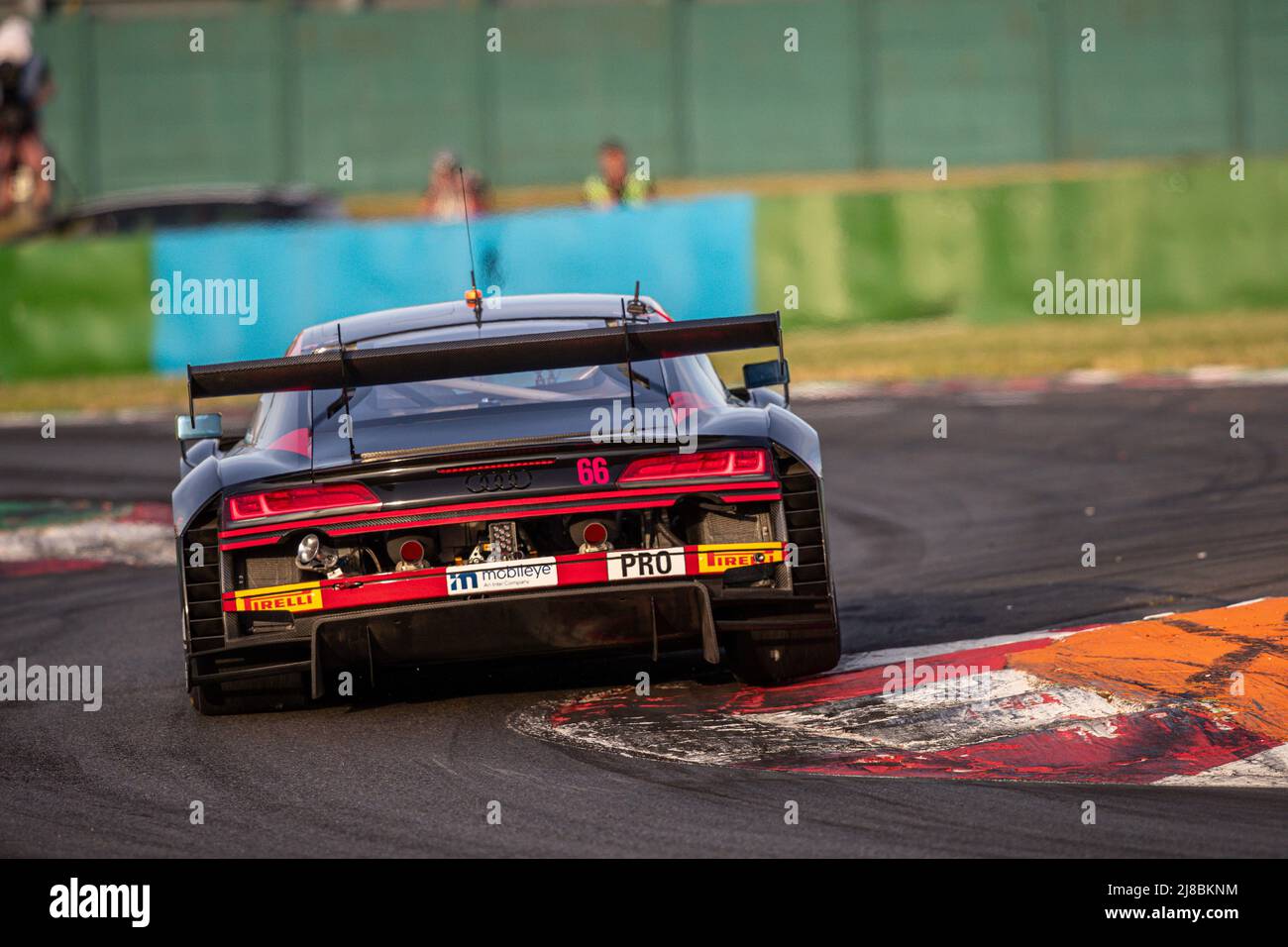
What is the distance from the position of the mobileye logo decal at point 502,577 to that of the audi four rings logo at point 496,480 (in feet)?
0.73

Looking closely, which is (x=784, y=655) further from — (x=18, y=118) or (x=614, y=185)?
(x=18, y=118)

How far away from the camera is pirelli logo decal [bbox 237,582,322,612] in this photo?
6449 millimetres

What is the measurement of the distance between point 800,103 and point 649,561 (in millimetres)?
27691


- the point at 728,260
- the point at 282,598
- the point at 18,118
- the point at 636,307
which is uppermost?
the point at 18,118

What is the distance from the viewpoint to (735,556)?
6500 millimetres

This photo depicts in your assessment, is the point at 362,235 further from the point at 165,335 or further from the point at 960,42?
the point at 960,42

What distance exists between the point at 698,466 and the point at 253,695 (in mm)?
1666

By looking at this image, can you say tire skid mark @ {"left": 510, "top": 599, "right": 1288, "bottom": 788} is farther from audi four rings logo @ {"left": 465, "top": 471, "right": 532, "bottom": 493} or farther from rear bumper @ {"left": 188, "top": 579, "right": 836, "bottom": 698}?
→ audi four rings logo @ {"left": 465, "top": 471, "right": 532, "bottom": 493}

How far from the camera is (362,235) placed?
20.4 m

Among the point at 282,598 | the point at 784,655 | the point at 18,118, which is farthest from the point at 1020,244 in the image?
the point at 282,598

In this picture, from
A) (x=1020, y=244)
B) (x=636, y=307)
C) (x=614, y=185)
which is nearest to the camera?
(x=636, y=307)

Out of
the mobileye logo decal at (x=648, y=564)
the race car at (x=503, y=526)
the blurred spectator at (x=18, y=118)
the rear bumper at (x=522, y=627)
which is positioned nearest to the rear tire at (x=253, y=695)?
the race car at (x=503, y=526)

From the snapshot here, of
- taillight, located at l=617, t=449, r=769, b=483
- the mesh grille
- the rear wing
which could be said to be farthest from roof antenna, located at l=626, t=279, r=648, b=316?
the mesh grille

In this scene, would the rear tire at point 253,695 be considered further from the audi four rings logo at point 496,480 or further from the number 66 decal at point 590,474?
the number 66 decal at point 590,474
